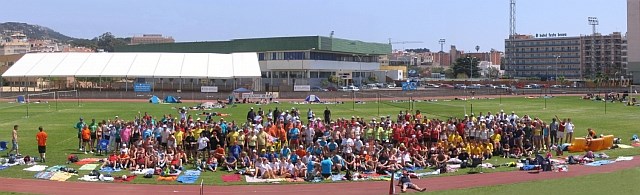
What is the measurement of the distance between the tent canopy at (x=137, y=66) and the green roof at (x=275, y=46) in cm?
1633

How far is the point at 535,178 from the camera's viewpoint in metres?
21.8

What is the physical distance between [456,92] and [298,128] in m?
57.0

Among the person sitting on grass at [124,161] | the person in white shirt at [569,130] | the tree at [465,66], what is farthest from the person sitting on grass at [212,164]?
the tree at [465,66]

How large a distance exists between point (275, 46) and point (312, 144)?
269ft

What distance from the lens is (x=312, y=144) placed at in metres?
25.0

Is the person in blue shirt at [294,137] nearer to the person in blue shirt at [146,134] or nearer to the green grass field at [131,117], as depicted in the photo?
the green grass field at [131,117]

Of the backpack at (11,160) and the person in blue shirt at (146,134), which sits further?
the person in blue shirt at (146,134)

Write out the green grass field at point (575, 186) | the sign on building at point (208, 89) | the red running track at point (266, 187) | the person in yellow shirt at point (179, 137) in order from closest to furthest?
the green grass field at point (575, 186) < the red running track at point (266, 187) < the person in yellow shirt at point (179, 137) < the sign on building at point (208, 89)

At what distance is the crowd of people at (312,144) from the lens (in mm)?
22969

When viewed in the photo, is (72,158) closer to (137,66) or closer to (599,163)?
(599,163)

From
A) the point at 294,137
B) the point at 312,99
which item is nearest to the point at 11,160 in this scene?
the point at 294,137

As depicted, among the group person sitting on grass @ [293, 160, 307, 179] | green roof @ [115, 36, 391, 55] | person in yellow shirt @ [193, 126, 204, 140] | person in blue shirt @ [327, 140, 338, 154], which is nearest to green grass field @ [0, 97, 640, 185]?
person sitting on grass @ [293, 160, 307, 179]

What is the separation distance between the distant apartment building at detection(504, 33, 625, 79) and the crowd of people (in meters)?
166

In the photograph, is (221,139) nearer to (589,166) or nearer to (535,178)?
(535,178)
